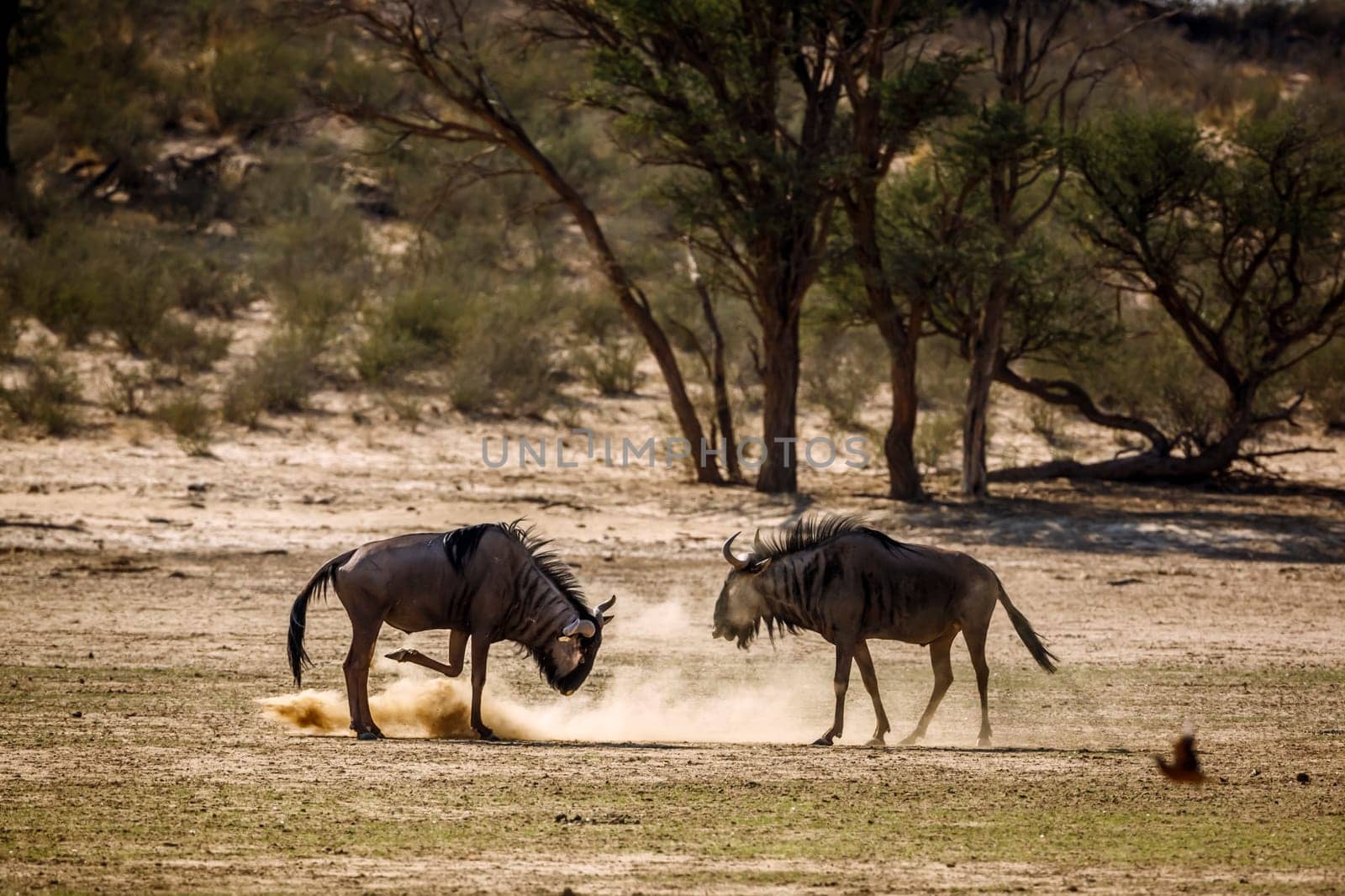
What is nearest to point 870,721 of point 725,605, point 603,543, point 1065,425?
point 725,605

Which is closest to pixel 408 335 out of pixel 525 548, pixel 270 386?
pixel 270 386

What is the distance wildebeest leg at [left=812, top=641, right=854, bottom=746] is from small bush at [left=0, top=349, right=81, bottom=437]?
15.1 meters

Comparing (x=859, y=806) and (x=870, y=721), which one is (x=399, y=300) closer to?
(x=870, y=721)

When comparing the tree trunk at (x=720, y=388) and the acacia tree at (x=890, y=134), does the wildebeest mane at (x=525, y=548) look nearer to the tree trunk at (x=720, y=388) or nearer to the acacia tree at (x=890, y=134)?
the acacia tree at (x=890, y=134)

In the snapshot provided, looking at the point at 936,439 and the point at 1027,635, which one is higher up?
the point at 936,439

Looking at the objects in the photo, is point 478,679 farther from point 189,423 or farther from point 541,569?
point 189,423

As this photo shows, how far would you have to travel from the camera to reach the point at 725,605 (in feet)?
36.6

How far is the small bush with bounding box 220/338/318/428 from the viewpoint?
23.6 metres

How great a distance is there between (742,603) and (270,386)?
15051 millimetres

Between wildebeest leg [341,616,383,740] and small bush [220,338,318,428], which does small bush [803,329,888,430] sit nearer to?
small bush [220,338,318,428]

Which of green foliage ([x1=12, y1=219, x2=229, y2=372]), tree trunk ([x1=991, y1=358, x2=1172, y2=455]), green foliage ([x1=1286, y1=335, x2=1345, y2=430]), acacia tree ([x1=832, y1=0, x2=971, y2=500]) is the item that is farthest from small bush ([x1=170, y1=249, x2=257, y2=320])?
green foliage ([x1=1286, y1=335, x2=1345, y2=430])

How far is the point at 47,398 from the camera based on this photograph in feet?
73.9

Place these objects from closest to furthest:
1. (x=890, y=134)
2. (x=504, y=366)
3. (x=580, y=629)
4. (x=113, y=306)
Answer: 1. (x=580, y=629)
2. (x=890, y=134)
3. (x=113, y=306)
4. (x=504, y=366)

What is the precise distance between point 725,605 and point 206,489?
10984 millimetres
